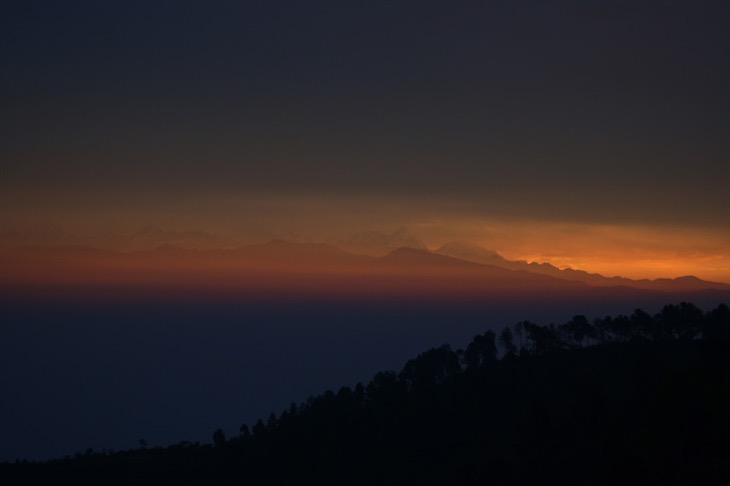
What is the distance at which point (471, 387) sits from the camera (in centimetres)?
4969

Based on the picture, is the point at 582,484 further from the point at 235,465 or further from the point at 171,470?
the point at 171,470

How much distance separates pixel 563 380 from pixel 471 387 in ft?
21.7

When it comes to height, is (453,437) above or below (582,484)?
below

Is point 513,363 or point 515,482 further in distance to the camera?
point 513,363

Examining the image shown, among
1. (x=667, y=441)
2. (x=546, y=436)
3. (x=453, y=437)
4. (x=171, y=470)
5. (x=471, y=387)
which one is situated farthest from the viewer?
(x=171, y=470)

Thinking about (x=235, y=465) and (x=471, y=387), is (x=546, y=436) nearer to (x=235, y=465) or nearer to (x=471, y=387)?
(x=471, y=387)

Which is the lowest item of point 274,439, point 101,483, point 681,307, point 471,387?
point 101,483

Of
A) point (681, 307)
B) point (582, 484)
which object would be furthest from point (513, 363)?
point (582, 484)

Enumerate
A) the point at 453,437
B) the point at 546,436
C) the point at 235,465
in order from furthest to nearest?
the point at 235,465 → the point at 453,437 → the point at 546,436

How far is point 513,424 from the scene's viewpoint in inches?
1683

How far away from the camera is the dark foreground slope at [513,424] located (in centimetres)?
2038

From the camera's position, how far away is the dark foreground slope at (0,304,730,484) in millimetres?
20375

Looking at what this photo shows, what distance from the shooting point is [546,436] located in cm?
2534

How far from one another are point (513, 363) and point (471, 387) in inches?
249
